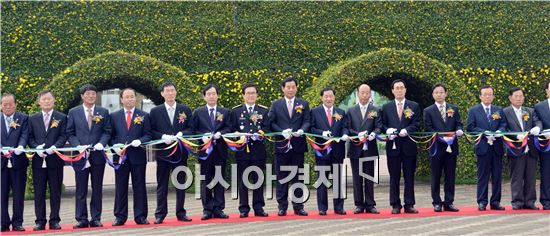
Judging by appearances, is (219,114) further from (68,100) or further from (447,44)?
(447,44)

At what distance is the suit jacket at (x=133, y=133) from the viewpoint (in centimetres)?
916

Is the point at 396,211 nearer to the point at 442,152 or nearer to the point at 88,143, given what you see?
the point at 442,152

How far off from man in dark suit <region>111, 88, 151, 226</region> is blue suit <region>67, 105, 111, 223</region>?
15cm

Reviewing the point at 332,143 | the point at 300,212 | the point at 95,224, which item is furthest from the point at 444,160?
the point at 95,224

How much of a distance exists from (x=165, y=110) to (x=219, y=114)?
648 mm

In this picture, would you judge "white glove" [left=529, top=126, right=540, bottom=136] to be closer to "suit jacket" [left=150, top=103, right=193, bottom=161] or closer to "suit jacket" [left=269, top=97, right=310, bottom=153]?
"suit jacket" [left=269, top=97, right=310, bottom=153]

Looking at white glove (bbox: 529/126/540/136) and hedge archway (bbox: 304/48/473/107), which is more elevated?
hedge archway (bbox: 304/48/473/107)

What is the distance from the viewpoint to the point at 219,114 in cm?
947

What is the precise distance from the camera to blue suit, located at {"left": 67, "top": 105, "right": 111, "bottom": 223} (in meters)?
9.08

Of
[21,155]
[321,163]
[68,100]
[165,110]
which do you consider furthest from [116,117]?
[68,100]

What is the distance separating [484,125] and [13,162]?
566cm

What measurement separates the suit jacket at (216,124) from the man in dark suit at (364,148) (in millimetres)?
1548

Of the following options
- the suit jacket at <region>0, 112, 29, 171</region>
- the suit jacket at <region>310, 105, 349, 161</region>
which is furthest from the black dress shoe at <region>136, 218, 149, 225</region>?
the suit jacket at <region>310, 105, 349, 161</region>

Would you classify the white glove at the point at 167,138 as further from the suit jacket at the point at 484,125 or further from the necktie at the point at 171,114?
the suit jacket at the point at 484,125
